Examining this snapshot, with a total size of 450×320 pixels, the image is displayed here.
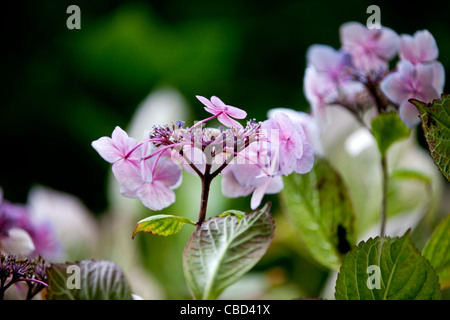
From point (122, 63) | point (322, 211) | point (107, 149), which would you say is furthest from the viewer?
point (122, 63)

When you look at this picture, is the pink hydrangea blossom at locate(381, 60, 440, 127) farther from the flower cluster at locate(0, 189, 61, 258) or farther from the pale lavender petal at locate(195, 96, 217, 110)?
the flower cluster at locate(0, 189, 61, 258)

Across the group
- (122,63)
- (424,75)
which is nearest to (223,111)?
(424,75)

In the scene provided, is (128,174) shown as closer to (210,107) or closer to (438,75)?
(210,107)

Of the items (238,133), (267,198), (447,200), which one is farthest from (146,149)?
(267,198)

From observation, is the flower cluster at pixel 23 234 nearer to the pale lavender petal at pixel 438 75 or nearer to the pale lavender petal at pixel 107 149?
the pale lavender petal at pixel 107 149

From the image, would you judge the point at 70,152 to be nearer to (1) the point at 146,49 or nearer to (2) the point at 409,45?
(1) the point at 146,49

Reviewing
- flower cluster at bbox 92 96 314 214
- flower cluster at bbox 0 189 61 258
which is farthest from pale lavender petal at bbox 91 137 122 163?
flower cluster at bbox 0 189 61 258

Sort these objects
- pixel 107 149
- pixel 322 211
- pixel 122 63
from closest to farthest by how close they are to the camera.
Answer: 1. pixel 107 149
2. pixel 322 211
3. pixel 122 63
